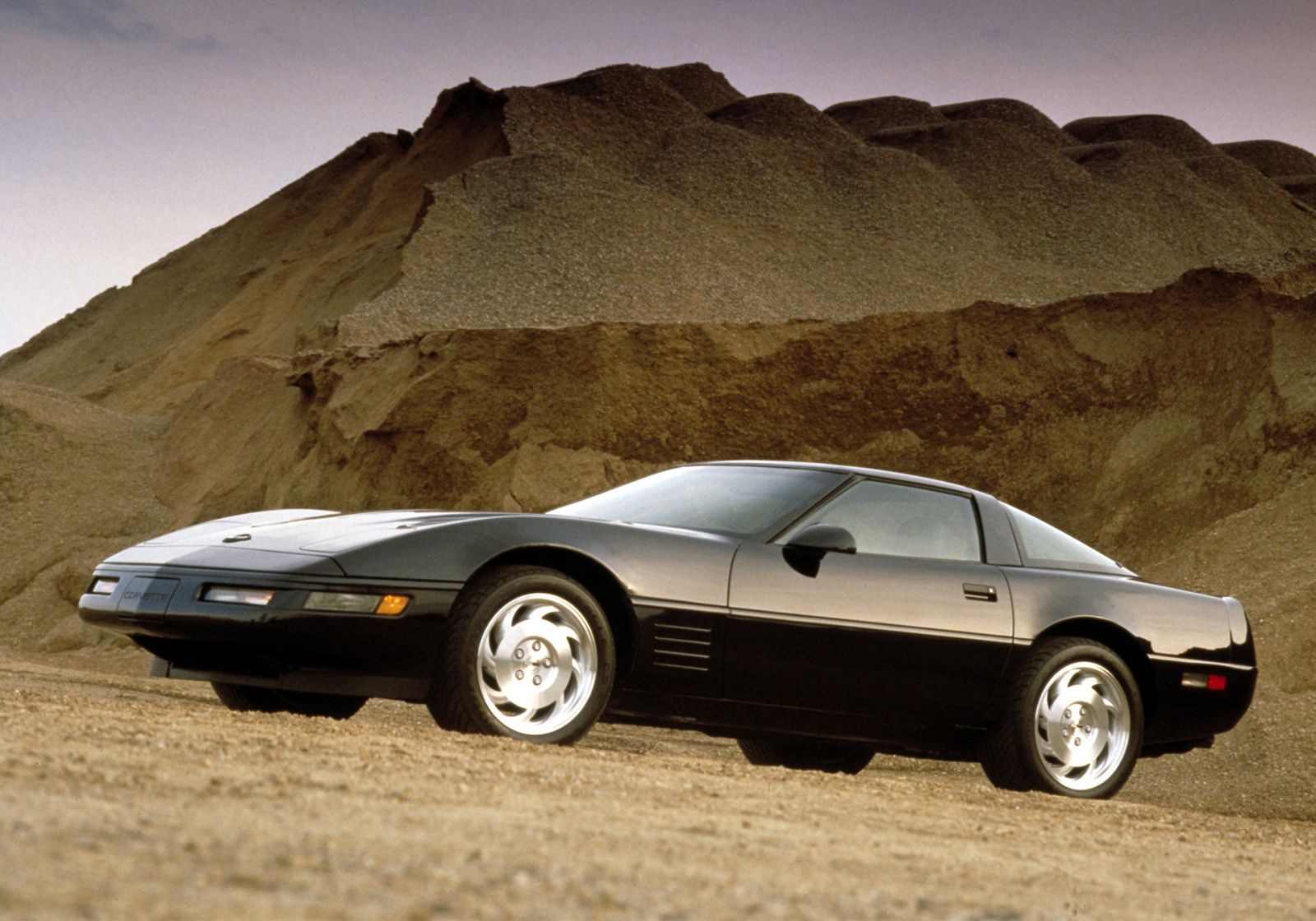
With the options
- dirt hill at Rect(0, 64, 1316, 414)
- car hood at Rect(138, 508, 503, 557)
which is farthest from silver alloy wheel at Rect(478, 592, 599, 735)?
dirt hill at Rect(0, 64, 1316, 414)

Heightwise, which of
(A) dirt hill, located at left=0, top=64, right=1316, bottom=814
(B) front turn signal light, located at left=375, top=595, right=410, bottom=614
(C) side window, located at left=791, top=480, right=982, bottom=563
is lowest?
(B) front turn signal light, located at left=375, top=595, right=410, bottom=614

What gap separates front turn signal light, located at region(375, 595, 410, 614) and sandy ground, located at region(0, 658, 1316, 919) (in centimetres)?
44

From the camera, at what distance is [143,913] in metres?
2.50

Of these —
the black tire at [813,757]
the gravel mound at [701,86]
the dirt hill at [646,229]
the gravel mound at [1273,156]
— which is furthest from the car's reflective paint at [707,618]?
the gravel mound at [1273,156]

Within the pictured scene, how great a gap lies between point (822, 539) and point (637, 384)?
518 inches

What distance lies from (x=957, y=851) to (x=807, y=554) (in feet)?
7.34

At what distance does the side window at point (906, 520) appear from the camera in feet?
23.0

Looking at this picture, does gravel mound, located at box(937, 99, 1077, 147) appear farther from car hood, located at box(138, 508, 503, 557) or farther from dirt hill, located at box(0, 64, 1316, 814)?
car hood, located at box(138, 508, 503, 557)

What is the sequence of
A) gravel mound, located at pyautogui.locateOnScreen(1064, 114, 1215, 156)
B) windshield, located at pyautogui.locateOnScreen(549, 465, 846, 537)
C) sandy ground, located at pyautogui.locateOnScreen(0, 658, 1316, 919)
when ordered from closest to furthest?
sandy ground, located at pyautogui.locateOnScreen(0, 658, 1316, 919)
windshield, located at pyautogui.locateOnScreen(549, 465, 846, 537)
gravel mound, located at pyautogui.locateOnScreen(1064, 114, 1215, 156)

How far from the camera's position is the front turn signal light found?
5859 mm

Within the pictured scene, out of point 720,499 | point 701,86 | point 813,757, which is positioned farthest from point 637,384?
point 701,86

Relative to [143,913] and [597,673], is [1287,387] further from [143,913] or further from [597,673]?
[143,913]

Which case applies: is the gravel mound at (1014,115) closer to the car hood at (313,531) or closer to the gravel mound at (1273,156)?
the gravel mound at (1273,156)

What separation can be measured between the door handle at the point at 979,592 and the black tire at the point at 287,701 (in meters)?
2.72
